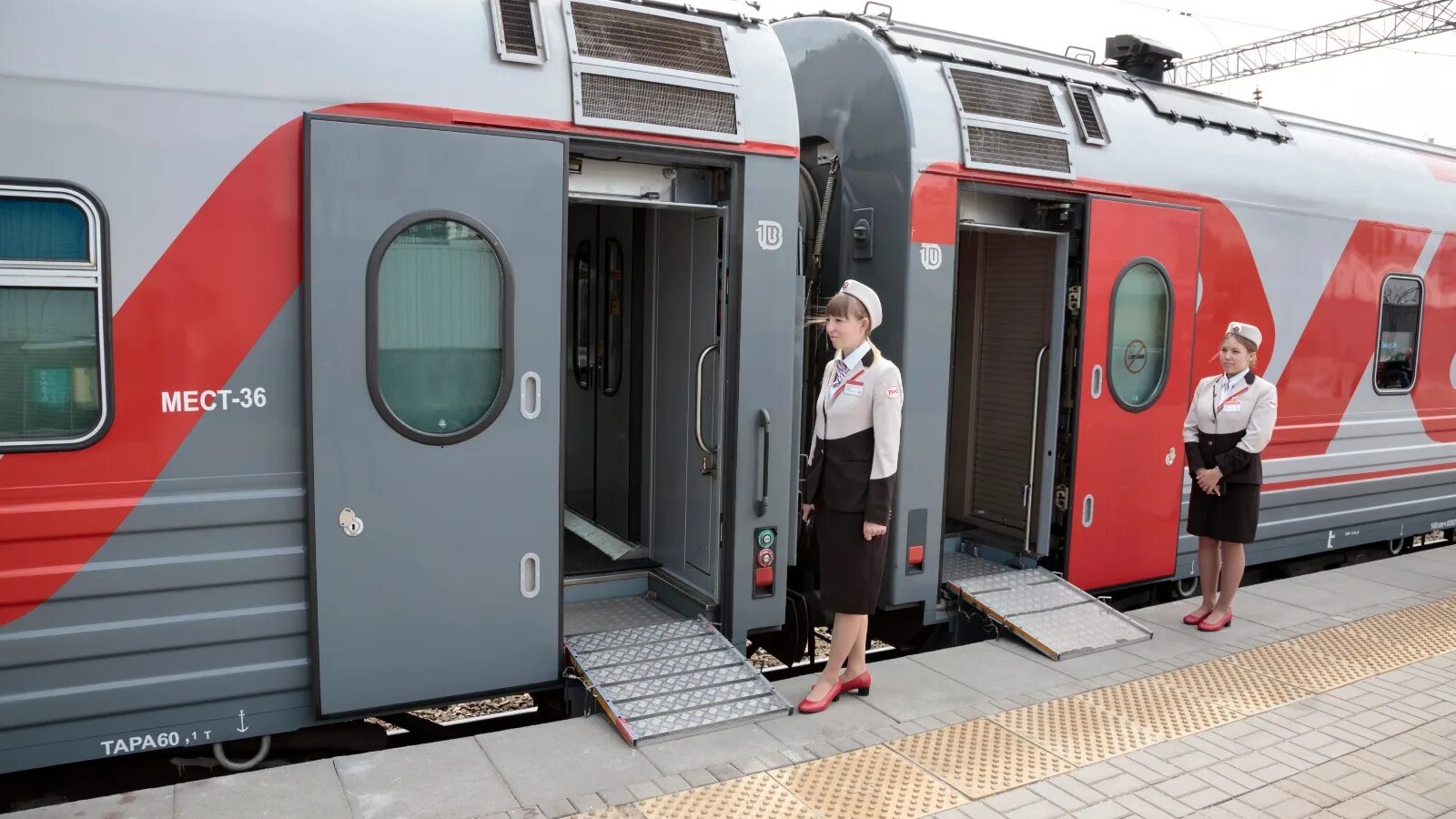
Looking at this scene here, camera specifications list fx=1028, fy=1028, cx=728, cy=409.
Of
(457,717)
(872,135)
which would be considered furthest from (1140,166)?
(457,717)

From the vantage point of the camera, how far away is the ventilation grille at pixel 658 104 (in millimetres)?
4324

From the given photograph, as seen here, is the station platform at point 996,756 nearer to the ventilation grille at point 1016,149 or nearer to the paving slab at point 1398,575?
the paving slab at point 1398,575

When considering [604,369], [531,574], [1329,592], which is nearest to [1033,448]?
[1329,592]

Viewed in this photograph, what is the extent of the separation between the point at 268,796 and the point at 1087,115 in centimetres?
545

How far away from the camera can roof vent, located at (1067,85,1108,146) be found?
19.6 feet

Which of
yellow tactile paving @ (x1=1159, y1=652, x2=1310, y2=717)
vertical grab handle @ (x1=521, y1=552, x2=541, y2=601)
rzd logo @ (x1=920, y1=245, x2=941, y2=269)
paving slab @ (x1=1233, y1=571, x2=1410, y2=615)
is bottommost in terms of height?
paving slab @ (x1=1233, y1=571, x2=1410, y2=615)

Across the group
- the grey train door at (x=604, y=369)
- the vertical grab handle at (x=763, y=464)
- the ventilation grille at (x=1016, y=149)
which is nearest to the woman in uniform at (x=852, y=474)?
the vertical grab handle at (x=763, y=464)

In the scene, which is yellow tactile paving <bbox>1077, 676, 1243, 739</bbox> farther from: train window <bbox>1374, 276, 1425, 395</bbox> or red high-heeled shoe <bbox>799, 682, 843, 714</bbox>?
train window <bbox>1374, 276, 1425, 395</bbox>

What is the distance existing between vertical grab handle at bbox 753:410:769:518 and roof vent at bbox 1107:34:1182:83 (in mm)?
4014

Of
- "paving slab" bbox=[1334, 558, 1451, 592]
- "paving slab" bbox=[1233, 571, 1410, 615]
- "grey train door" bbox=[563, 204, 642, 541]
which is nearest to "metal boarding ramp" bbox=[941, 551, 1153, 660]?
"paving slab" bbox=[1233, 571, 1410, 615]

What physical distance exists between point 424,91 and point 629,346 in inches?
101

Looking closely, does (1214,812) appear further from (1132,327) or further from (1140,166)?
(1140,166)

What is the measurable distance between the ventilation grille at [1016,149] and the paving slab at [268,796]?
4200mm

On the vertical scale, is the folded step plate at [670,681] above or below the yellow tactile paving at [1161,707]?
above
